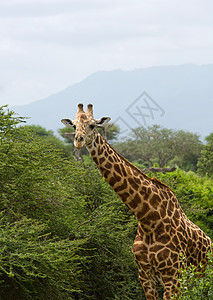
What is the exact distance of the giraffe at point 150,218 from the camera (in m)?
6.83

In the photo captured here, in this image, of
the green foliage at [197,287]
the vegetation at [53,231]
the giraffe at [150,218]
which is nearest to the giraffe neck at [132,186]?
the giraffe at [150,218]

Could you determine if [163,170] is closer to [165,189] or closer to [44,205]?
[44,205]

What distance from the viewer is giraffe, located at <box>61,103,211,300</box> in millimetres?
6832

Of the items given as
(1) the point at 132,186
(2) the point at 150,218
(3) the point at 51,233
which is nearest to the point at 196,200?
(3) the point at 51,233

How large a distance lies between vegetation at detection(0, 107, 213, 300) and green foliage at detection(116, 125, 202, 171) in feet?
154

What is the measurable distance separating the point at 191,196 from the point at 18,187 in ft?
22.1

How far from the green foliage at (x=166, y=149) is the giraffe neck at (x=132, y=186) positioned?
50.8 meters

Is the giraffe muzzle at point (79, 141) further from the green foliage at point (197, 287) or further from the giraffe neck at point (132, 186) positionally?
the green foliage at point (197, 287)

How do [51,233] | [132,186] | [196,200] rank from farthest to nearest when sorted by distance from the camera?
[196,200] → [51,233] → [132,186]

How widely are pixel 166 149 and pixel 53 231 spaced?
5203 centimetres

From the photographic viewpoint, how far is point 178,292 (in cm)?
689

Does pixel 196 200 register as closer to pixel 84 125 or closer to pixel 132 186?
pixel 132 186

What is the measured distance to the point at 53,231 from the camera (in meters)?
10.2

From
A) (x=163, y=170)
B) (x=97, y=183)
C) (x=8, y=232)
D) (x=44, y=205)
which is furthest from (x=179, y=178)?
(x=8, y=232)
